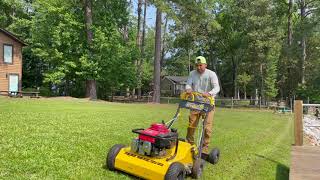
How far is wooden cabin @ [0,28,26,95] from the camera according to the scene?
41094mm

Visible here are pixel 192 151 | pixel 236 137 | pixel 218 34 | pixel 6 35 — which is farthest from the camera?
pixel 218 34

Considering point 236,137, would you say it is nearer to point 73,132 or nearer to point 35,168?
point 73,132

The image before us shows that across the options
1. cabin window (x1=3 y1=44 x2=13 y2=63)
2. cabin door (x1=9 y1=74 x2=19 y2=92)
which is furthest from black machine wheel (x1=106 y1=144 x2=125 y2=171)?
→ cabin door (x1=9 y1=74 x2=19 y2=92)

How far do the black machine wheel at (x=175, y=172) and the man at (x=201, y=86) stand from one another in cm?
177

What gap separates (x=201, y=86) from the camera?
884cm

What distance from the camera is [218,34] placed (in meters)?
57.5

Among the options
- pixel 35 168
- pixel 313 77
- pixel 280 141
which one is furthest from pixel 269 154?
pixel 313 77

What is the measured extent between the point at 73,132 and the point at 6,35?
32859 mm

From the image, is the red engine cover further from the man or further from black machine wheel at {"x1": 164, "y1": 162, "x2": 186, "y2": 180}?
the man

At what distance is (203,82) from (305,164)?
2480 millimetres

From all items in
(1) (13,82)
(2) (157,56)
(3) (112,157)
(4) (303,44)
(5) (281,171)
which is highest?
(4) (303,44)

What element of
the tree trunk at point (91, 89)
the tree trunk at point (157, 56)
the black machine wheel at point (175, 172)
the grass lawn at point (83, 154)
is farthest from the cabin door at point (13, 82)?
the black machine wheel at point (175, 172)

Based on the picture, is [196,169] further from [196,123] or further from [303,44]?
[303,44]

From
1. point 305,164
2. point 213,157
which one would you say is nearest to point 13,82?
point 213,157
